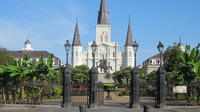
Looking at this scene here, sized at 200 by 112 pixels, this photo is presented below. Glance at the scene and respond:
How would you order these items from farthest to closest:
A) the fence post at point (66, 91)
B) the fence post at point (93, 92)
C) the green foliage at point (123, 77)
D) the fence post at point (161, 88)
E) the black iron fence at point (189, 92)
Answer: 1. the green foliage at point (123, 77)
2. the fence post at point (66, 91)
3. the black iron fence at point (189, 92)
4. the fence post at point (93, 92)
5. the fence post at point (161, 88)

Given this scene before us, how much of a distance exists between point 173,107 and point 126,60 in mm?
92434

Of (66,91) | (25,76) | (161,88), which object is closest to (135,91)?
(161,88)

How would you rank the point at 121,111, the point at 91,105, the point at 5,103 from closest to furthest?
the point at 121,111 → the point at 91,105 → the point at 5,103

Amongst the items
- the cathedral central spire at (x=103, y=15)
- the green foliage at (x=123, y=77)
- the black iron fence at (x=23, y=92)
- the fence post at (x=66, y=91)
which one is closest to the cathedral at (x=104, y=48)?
the cathedral central spire at (x=103, y=15)

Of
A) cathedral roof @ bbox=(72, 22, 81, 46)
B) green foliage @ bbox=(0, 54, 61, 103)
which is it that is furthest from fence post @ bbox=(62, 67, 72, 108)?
cathedral roof @ bbox=(72, 22, 81, 46)

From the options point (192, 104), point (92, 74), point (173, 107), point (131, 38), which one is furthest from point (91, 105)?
point (131, 38)

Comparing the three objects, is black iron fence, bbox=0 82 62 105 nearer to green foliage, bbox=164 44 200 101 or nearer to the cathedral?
green foliage, bbox=164 44 200 101

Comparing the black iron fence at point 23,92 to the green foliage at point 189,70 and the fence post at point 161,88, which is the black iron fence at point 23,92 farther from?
the green foliage at point 189,70

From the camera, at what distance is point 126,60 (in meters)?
109

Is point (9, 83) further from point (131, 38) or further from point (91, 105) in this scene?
point (131, 38)

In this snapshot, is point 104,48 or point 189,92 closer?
point 189,92

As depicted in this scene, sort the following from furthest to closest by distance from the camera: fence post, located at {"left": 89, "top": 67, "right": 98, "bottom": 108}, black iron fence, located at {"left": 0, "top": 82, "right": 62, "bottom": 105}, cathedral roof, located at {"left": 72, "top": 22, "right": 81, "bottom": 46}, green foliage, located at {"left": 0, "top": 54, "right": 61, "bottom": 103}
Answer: cathedral roof, located at {"left": 72, "top": 22, "right": 81, "bottom": 46} → green foliage, located at {"left": 0, "top": 54, "right": 61, "bottom": 103} → black iron fence, located at {"left": 0, "top": 82, "right": 62, "bottom": 105} → fence post, located at {"left": 89, "top": 67, "right": 98, "bottom": 108}

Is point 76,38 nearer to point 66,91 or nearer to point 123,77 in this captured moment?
point 123,77

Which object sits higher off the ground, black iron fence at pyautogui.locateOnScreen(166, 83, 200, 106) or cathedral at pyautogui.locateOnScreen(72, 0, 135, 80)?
cathedral at pyautogui.locateOnScreen(72, 0, 135, 80)
